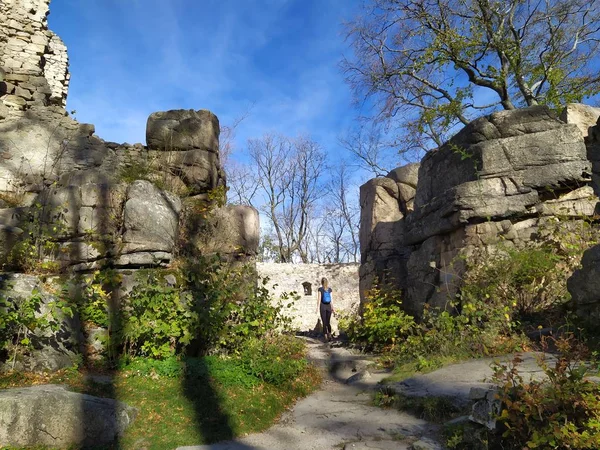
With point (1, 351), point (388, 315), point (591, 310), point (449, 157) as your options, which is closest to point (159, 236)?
point (1, 351)

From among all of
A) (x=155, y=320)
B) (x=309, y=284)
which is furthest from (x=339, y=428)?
(x=309, y=284)

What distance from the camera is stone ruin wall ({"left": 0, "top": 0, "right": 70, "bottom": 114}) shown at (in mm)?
10188

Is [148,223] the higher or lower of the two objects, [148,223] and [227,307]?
the higher

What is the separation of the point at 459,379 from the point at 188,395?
3.21 m

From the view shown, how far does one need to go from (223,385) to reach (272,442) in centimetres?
138

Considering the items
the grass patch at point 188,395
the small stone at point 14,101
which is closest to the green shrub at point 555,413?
the grass patch at point 188,395

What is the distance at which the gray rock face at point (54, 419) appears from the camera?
379cm

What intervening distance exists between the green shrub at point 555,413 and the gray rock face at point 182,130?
812 cm

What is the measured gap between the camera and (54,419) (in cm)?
394

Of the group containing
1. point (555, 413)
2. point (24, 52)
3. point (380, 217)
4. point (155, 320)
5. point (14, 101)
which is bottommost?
point (555, 413)

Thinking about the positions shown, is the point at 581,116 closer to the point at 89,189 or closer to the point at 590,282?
the point at 590,282

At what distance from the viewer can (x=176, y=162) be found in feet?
31.7

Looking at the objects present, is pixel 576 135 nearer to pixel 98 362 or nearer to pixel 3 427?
pixel 98 362

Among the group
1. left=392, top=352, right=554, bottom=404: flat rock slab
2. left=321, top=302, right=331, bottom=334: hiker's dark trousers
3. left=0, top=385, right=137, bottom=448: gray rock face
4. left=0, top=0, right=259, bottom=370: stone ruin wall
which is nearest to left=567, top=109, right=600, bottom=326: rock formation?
left=392, top=352, right=554, bottom=404: flat rock slab
